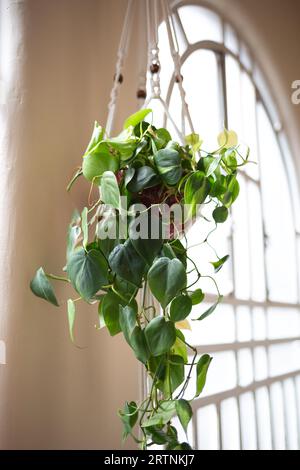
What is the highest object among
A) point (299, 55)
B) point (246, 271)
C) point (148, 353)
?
point (299, 55)

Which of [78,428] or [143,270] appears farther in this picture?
[78,428]

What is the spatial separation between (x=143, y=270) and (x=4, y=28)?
49 centimetres

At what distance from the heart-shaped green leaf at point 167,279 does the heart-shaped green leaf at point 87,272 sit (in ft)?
0.24

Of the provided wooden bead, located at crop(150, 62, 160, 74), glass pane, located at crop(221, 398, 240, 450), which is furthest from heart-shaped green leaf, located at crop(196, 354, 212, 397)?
glass pane, located at crop(221, 398, 240, 450)

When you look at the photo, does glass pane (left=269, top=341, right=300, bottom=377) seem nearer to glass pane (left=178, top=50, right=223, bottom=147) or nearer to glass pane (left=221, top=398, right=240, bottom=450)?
glass pane (left=221, top=398, right=240, bottom=450)

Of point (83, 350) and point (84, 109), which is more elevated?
point (84, 109)

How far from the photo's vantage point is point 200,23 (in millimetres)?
1592

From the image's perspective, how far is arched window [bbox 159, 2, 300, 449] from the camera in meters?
1.43

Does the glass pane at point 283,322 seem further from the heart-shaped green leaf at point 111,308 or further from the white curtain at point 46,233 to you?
the heart-shaped green leaf at point 111,308
